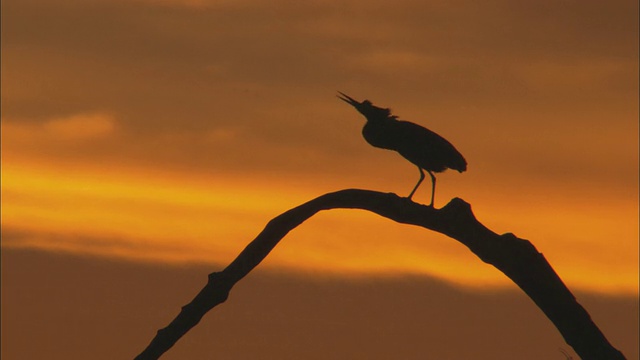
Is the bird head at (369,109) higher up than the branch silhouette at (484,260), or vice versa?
the bird head at (369,109)

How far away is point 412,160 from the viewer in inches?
467

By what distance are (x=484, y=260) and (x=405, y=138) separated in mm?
3037

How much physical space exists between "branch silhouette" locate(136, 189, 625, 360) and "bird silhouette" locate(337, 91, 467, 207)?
2.53 metres

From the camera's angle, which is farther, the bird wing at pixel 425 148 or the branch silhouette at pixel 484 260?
the bird wing at pixel 425 148

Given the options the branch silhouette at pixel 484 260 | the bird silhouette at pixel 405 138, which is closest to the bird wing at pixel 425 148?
the bird silhouette at pixel 405 138

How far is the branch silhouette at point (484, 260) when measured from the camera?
8.35 meters

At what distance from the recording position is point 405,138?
37.5 ft

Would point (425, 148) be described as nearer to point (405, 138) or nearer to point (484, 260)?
point (405, 138)

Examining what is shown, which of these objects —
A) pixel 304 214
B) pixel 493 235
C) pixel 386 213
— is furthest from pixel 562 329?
pixel 304 214

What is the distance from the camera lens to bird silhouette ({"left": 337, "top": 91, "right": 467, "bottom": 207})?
1128 centimetres

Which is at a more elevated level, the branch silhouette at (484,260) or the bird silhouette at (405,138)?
the bird silhouette at (405,138)

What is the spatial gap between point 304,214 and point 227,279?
939 mm

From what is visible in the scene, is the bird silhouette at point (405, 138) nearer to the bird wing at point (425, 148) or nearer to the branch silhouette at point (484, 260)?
the bird wing at point (425, 148)

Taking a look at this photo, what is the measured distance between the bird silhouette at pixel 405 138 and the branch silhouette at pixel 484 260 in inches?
99.5
